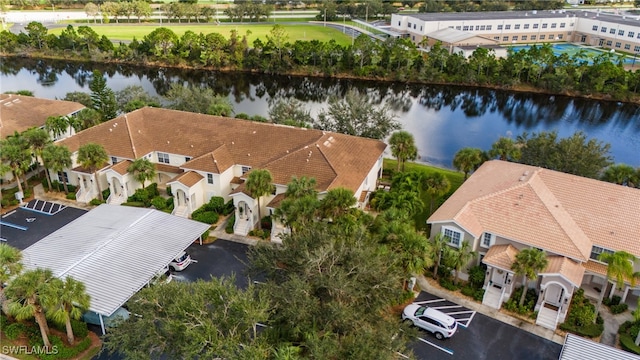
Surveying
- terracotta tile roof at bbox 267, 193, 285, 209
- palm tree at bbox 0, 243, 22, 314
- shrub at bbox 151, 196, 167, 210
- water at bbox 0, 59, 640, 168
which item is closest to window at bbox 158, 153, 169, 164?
shrub at bbox 151, 196, 167, 210

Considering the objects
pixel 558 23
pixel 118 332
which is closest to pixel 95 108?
pixel 118 332

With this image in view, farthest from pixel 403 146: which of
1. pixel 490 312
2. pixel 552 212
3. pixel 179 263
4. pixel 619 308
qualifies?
pixel 179 263

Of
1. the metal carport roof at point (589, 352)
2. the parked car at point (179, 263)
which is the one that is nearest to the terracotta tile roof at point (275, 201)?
the parked car at point (179, 263)

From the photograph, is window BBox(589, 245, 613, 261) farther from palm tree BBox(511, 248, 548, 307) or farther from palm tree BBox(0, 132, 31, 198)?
palm tree BBox(0, 132, 31, 198)

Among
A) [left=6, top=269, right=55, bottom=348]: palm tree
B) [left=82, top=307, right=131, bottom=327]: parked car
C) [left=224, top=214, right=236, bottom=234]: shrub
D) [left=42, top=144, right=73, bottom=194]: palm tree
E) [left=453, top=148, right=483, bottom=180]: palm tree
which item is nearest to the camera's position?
[left=6, top=269, right=55, bottom=348]: palm tree

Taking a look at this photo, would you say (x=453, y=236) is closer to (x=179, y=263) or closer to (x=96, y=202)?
(x=179, y=263)
